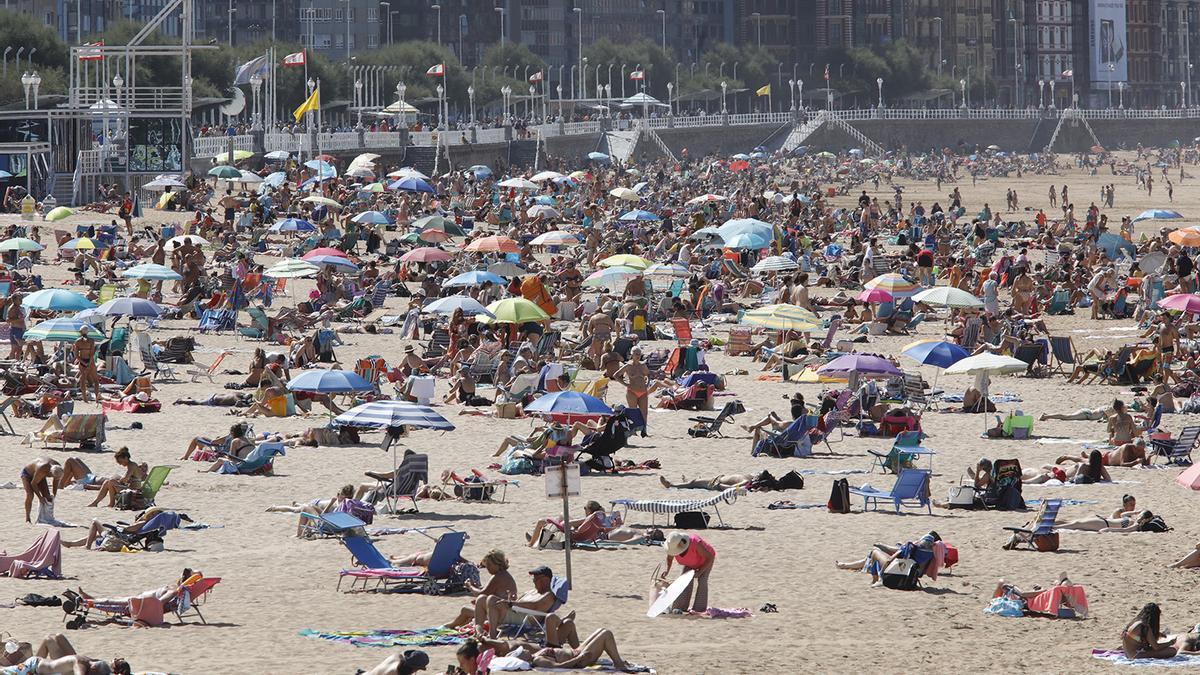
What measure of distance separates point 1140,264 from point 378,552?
23391mm

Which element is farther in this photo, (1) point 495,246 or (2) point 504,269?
(1) point 495,246

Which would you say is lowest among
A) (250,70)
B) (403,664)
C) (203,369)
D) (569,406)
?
(403,664)

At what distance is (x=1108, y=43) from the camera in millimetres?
146875

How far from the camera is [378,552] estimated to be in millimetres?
13812

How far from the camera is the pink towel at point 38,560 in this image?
44.4 ft

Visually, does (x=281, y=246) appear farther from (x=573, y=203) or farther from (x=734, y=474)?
(x=734, y=474)

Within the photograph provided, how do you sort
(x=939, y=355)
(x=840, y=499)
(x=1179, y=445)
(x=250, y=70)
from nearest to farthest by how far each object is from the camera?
1. (x=840, y=499)
2. (x=1179, y=445)
3. (x=939, y=355)
4. (x=250, y=70)

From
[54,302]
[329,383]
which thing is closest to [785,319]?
[329,383]

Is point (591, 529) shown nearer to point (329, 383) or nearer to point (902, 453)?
point (902, 453)

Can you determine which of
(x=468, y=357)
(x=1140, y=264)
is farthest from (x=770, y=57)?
(x=468, y=357)

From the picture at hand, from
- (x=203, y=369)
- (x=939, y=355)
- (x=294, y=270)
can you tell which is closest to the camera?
(x=939, y=355)

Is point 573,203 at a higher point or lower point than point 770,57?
lower

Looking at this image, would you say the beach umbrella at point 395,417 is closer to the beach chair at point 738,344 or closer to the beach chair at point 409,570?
the beach chair at point 409,570

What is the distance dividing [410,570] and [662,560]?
1.80m
